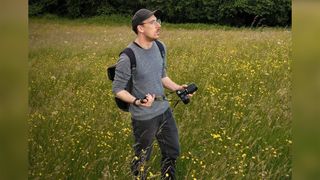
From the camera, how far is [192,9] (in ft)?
9.61

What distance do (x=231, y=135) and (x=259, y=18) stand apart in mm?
808

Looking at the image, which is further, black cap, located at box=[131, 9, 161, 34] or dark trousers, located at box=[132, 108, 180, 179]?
dark trousers, located at box=[132, 108, 180, 179]

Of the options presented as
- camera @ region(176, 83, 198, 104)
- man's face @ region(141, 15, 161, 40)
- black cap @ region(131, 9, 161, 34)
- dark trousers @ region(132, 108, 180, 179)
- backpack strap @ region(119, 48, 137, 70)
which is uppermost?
black cap @ region(131, 9, 161, 34)

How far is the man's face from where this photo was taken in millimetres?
2643

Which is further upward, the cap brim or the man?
the cap brim

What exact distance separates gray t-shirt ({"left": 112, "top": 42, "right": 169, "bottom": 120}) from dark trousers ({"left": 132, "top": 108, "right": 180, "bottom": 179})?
0.05 meters

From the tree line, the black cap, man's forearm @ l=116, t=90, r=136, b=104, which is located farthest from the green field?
man's forearm @ l=116, t=90, r=136, b=104

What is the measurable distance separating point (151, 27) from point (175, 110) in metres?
0.78

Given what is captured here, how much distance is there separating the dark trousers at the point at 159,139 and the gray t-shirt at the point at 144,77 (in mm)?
49

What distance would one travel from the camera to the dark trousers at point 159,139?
A: 279cm

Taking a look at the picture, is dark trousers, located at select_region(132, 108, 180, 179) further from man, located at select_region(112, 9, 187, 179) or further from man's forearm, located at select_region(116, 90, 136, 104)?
man's forearm, located at select_region(116, 90, 136, 104)

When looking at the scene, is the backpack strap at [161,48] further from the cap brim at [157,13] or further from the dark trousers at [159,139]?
the dark trousers at [159,139]

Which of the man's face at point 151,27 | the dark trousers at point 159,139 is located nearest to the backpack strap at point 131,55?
the man's face at point 151,27
